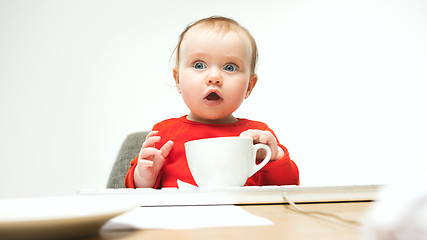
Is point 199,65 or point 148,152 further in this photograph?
point 199,65

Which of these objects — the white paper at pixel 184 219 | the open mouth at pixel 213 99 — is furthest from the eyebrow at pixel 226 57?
the white paper at pixel 184 219

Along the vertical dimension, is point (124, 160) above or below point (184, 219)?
above

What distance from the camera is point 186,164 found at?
1.03 meters

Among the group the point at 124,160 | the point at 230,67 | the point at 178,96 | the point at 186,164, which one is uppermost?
the point at 178,96

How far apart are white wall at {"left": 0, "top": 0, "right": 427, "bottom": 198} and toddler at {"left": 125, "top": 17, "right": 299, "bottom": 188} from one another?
1.30m

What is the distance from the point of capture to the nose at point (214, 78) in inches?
40.8

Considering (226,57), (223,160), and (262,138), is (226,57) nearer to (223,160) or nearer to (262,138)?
(262,138)

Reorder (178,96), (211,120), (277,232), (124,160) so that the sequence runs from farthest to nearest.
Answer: (178,96) → (124,160) → (211,120) → (277,232)

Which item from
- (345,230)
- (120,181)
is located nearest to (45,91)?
(120,181)

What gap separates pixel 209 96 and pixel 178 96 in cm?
138

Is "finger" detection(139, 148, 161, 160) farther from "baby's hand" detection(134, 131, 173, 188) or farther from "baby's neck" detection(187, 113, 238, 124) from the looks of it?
"baby's neck" detection(187, 113, 238, 124)

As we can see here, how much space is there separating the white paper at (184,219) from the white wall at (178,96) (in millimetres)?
1954

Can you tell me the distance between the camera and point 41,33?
2.35 m

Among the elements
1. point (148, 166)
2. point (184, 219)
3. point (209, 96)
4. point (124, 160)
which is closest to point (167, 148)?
point (148, 166)
